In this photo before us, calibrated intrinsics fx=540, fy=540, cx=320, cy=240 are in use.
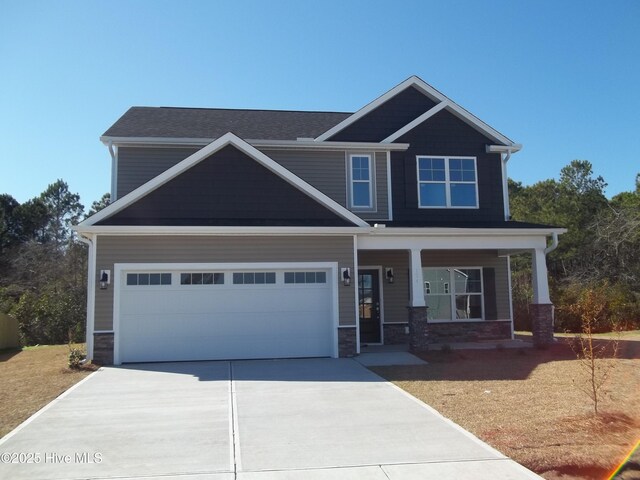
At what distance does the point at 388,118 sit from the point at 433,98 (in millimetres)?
1597

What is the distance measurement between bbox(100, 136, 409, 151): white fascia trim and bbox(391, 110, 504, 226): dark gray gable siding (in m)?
0.53

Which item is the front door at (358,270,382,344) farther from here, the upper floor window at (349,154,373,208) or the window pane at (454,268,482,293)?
the window pane at (454,268,482,293)

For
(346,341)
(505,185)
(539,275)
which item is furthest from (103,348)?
(505,185)

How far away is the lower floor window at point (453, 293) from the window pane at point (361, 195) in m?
2.82

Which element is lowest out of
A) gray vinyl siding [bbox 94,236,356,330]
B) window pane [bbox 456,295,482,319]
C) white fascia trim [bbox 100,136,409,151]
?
window pane [bbox 456,295,482,319]

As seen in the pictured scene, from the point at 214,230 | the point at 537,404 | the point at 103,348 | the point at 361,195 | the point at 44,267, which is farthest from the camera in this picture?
the point at 44,267

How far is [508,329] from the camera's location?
1662 centimetres

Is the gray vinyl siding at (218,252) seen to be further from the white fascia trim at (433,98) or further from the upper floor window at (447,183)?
the white fascia trim at (433,98)

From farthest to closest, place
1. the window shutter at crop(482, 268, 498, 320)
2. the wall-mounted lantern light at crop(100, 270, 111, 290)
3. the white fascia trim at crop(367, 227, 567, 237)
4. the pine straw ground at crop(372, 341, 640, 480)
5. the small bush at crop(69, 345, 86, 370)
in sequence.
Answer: the window shutter at crop(482, 268, 498, 320), the white fascia trim at crop(367, 227, 567, 237), the wall-mounted lantern light at crop(100, 270, 111, 290), the small bush at crop(69, 345, 86, 370), the pine straw ground at crop(372, 341, 640, 480)

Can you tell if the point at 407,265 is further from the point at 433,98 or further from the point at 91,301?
the point at 91,301

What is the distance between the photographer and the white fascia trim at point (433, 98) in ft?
52.8

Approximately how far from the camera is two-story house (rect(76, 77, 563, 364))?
1223 centimetres

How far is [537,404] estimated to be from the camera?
26.1 ft

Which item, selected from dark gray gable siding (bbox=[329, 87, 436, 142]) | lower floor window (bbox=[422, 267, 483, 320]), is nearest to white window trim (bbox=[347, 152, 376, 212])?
dark gray gable siding (bbox=[329, 87, 436, 142])
